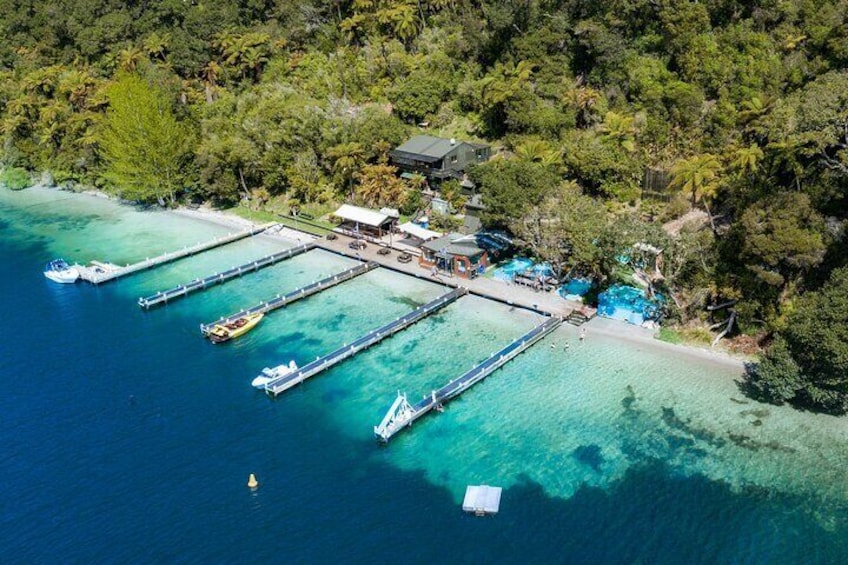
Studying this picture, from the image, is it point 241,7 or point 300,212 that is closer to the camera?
point 300,212

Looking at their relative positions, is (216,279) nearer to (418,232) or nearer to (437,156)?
(418,232)

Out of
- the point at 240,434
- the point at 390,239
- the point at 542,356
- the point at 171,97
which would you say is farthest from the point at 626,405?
the point at 171,97

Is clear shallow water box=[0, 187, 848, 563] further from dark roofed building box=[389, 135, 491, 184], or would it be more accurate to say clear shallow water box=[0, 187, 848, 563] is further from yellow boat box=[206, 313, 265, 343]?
dark roofed building box=[389, 135, 491, 184]

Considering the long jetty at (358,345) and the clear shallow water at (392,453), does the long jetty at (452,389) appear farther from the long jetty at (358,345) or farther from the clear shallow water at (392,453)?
the long jetty at (358,345)

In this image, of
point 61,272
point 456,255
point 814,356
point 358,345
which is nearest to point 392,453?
point 358,345

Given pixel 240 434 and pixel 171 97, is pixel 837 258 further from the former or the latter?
pixel 171 97

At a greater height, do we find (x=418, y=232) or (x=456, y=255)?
(x=456, y=255)
